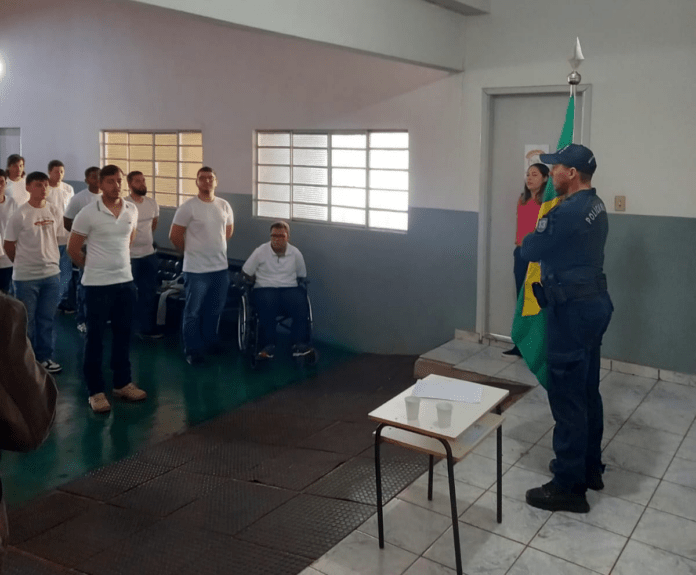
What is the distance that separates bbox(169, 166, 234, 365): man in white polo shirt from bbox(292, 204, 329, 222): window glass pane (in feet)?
3.96

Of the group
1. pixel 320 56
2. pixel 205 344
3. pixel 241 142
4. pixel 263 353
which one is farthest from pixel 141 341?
pixel 320 56

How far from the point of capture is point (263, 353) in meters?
6.33

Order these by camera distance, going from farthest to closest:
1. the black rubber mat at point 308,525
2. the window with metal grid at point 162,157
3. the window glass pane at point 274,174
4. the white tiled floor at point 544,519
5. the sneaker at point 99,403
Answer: the window with metal grid at point 162,157, the window glass pane at point 274,174, the sneaker at point 99,403, the black rubber mat at point 308,525, the white tiled floor at point 544,519

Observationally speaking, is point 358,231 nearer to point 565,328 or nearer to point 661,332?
point 661,332

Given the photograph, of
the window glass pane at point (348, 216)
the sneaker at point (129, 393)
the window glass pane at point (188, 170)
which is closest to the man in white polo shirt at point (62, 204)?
the window glass pane at point (188, 170)

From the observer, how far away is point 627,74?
203 inches

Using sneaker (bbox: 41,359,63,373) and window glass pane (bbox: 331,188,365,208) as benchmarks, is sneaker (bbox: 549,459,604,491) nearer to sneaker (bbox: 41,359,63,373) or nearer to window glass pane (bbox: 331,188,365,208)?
window glass pane (bbox: 331,188,365,208)

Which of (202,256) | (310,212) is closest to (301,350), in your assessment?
(202,256)

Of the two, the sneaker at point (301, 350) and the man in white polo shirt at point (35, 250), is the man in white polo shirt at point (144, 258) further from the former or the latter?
the sneaker at point (301, 350)

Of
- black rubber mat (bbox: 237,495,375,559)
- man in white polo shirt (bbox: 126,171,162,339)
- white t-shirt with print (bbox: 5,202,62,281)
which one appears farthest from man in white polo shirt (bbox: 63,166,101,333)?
black rubber mat (bbox: 237,495,375,559)

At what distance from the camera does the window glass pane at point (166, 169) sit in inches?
341

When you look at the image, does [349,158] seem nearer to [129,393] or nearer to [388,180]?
[388,180]

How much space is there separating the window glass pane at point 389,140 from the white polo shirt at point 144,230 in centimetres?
219

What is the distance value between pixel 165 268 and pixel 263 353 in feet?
6.67
